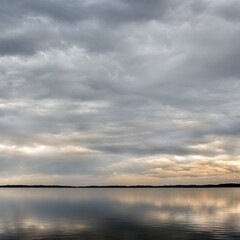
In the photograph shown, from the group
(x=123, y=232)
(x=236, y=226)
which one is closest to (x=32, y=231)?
(x=123, y=232)

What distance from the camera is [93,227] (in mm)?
67188

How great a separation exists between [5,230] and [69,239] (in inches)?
623

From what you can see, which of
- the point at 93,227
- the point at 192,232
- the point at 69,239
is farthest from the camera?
the point at 93,227

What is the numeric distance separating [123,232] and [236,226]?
2173 cm

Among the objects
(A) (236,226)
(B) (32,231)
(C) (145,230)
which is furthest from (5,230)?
(A) (236,226)

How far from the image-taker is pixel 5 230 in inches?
2501

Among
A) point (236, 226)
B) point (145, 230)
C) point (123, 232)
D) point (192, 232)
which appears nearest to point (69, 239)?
point (123, 232)

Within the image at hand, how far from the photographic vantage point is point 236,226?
69.1 metres

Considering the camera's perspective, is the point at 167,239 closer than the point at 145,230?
Yes

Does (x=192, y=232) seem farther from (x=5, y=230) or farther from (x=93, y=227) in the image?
(x=5, y=230)

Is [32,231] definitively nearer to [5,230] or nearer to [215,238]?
[5,230]

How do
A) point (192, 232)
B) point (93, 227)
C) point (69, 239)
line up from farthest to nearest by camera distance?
point (93, 227) < point (192, 232) < point (69, 239)

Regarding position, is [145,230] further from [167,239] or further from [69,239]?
[69,239]

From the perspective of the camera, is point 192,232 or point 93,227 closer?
point 192,232
